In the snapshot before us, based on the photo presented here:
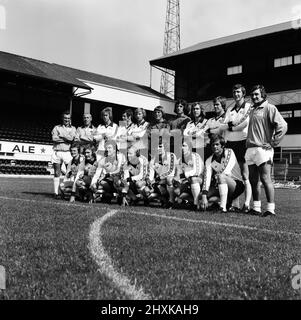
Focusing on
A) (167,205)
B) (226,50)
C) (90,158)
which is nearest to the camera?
(167,205)

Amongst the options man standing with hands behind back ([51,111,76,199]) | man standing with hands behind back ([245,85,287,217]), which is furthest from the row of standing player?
man standing with hands behind back ([51,111,76,199])

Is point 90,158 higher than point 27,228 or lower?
higher

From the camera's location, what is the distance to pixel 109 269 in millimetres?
2842

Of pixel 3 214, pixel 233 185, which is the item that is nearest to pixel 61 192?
pixel 3 214

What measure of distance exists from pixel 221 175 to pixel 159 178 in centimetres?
133

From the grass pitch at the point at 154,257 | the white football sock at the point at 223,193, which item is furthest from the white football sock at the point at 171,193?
the grass pitch at the point at 154,257

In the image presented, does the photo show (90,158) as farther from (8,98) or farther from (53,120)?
(53,120)

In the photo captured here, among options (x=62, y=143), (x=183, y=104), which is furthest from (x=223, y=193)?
(x=62, y=143)

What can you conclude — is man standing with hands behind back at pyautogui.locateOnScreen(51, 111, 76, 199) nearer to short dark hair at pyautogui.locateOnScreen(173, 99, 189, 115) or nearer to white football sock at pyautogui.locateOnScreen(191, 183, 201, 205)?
short dark hair at pyautogui.locateOnScreen(173, 99, 189, 115)

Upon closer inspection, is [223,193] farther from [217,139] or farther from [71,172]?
[71,172]

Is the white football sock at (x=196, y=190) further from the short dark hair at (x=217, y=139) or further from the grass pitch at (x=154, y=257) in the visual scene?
the grass pitch at (x=154, y=257)

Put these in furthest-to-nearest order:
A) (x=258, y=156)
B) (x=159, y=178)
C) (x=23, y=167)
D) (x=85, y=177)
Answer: (x=23, y=167) → (x=85, y=177) → (x=159, y=178) → (x=258, y=156)
